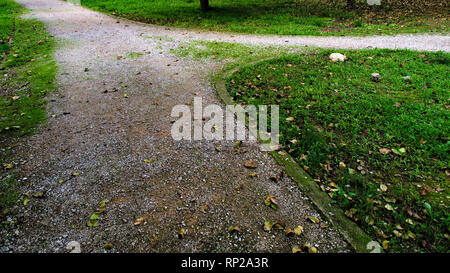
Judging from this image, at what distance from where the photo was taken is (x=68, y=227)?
259 cm

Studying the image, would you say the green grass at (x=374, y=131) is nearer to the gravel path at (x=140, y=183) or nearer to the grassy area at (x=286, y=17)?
the gravel path at (x=140, y=183)

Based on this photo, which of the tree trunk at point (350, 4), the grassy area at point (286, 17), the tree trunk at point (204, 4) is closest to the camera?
the grassy area at point (286, 17)

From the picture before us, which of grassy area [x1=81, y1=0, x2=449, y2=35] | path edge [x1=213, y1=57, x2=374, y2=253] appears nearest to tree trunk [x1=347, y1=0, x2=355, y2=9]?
grassy area [x1=81, y1=0, x2=449, y2=35]

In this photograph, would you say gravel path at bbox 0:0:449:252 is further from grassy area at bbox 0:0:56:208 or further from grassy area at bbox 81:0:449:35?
grassy area at bbox 81:0:449:35

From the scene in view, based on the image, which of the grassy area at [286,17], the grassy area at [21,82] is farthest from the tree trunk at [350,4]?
the grassy area at [21,82]

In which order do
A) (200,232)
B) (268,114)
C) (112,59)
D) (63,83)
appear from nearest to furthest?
1. (200,232)
2. (268,114)
3. (63,83)
4. (112,59)

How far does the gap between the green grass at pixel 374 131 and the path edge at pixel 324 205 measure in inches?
3.6

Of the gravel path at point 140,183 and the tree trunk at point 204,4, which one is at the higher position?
the tree trunk at point 204,4

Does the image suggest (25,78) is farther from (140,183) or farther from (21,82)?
(140,183)

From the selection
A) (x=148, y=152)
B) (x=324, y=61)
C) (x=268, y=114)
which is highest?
(x=324, y=61)

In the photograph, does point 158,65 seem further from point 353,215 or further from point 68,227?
point 353,215

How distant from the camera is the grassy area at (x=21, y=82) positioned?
3662 millimetres
